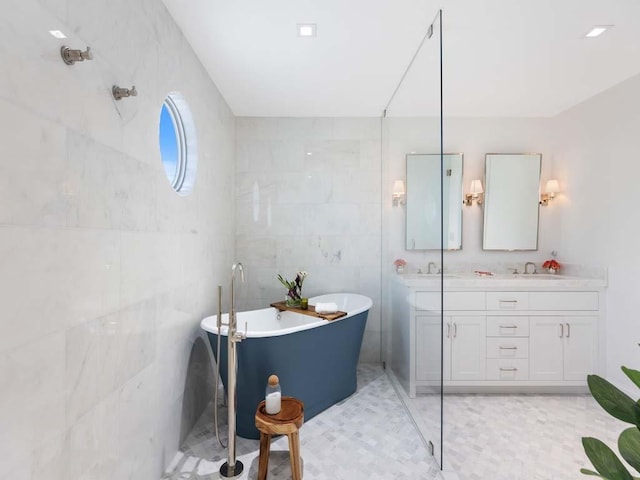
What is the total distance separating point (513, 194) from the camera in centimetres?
340

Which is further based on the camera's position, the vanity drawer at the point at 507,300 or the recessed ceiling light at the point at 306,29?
the vanity drawer at the point at 507,300

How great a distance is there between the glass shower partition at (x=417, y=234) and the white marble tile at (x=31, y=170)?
72.2 inches

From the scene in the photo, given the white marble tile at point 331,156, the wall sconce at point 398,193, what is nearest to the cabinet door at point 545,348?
the wall sconce at point 398,193

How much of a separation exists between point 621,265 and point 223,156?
12.0ft

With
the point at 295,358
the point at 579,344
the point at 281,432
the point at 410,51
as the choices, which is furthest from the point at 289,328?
the point at 579,344

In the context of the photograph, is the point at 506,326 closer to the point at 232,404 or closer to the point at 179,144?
the point at 232,404

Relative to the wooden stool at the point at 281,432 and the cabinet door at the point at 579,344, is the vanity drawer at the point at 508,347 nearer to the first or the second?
the cabinet door at the point at 579,344

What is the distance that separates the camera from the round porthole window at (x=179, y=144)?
2.16m

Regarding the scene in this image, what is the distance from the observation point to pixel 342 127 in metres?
3.51

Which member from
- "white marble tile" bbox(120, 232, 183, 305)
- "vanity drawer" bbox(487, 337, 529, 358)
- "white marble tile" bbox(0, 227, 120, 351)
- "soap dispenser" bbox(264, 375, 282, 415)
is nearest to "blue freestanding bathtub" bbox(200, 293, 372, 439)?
"soap dispenser" bbox(264, 375, 282, 415)

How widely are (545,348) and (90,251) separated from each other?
3.40m

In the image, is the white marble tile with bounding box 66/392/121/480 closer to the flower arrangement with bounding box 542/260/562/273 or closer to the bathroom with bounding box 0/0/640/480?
the bathroom with bounding box 0/0/640/480

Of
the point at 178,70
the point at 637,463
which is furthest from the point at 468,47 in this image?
the point at 637,463

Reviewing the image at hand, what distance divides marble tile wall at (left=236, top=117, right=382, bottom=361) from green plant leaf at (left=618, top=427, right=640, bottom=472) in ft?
9.77
